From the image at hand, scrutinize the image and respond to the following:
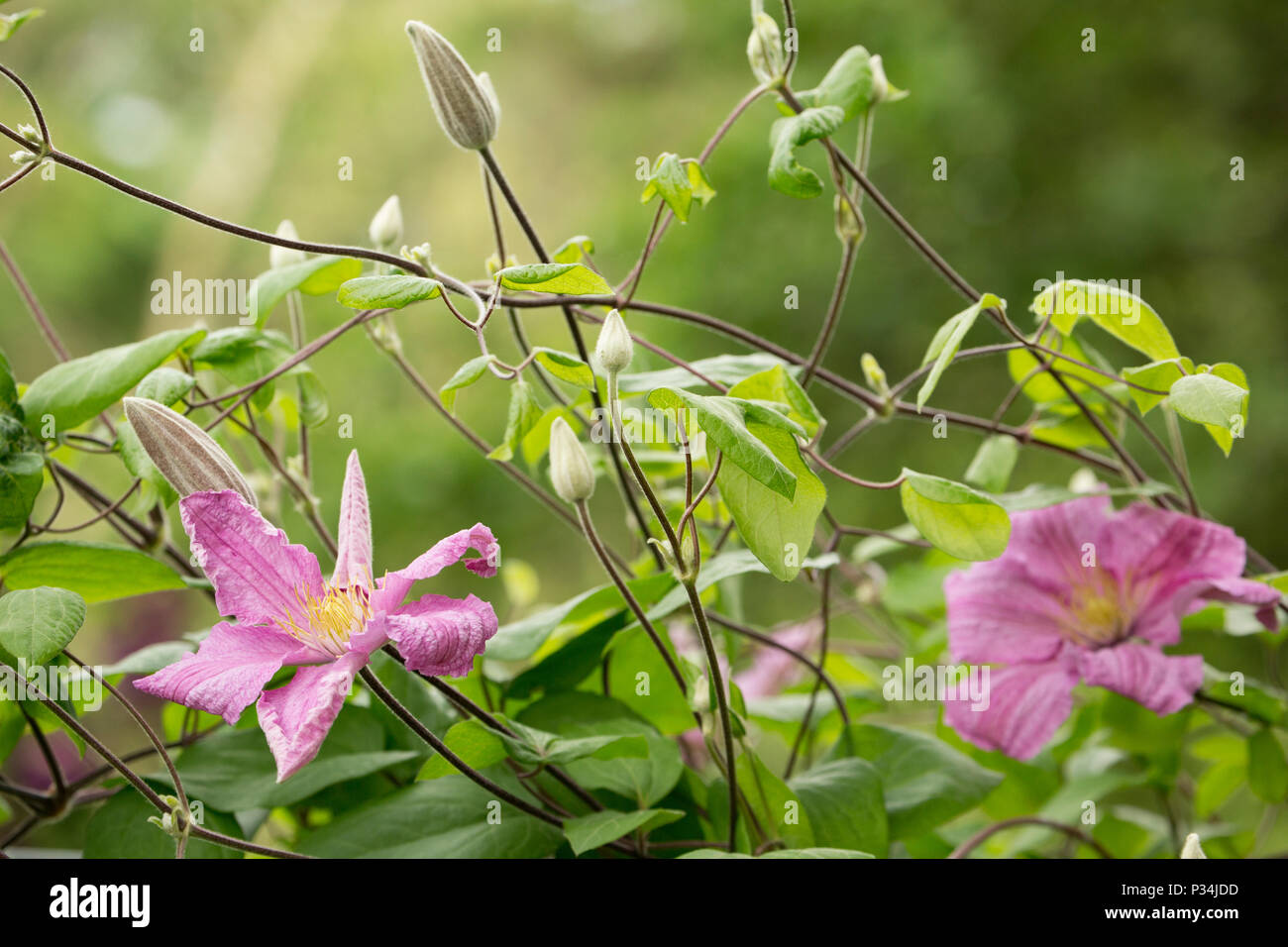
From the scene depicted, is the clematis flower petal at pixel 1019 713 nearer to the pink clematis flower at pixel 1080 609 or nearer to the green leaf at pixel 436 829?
the pink clematis flower at pixel 1080 609

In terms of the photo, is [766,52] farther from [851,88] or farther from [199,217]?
[199,217]

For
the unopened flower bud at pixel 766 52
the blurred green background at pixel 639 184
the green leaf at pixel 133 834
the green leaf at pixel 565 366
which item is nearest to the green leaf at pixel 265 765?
the green leaf at pixel 133 834

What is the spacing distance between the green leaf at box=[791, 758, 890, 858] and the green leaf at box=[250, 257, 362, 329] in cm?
18

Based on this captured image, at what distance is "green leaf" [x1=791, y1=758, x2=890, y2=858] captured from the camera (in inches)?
10.9

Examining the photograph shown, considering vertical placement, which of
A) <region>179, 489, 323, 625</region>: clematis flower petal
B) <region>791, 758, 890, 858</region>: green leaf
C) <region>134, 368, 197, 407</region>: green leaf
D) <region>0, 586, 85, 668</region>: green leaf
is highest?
<region>134, 368, 197, 407</region>: green leaf

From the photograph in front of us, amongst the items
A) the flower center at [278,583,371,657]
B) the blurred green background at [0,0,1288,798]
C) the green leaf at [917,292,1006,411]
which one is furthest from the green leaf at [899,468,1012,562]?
the blurred green background at [0,0,1288,798]

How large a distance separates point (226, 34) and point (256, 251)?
0.54 m

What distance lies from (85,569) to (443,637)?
0.41ft

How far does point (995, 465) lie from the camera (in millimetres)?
341

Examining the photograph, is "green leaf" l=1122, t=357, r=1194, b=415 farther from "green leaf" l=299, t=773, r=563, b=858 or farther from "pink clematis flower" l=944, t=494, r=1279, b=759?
"green leaf" l=299, t=773, r=563, b=858

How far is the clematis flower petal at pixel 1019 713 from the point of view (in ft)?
1.04

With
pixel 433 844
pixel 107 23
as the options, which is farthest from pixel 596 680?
pixel 107 23

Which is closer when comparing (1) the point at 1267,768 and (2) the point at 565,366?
(2) the point at 565,366

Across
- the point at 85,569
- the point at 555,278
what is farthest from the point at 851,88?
the point at 85,569
